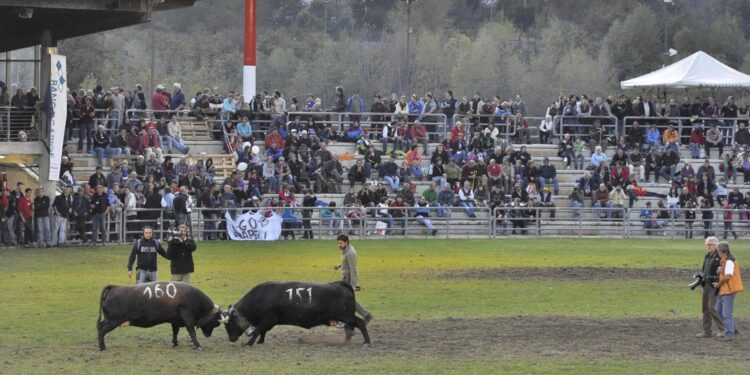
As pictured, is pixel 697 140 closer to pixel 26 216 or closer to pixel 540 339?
Answer: pixel 26 216

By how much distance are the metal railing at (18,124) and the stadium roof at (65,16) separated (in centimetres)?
215

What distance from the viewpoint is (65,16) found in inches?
1425

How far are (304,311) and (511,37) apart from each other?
75256 mm

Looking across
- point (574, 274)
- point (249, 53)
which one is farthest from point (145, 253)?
point (249, 53)

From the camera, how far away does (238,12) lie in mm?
88188

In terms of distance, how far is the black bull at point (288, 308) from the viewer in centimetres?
1903

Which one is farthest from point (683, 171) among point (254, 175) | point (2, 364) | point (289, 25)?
point (289, 25)

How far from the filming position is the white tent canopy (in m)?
49.7

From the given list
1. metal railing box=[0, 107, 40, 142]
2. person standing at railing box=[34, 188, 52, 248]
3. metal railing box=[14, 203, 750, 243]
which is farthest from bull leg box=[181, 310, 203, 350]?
metal railing box=[0, 107, 40, 142]

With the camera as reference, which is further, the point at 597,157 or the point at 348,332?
the point at 597,157

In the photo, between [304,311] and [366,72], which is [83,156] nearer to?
[304,311]

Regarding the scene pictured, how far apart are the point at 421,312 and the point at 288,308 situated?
4.83 metres

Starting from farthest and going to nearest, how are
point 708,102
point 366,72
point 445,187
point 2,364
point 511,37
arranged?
1. point 511,37
2. point 366,72
3. point 708,102
4. point 445,187
5. point 2,364

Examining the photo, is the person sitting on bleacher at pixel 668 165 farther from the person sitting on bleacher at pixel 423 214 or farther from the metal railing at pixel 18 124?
the metal railing at pixel 18 124
